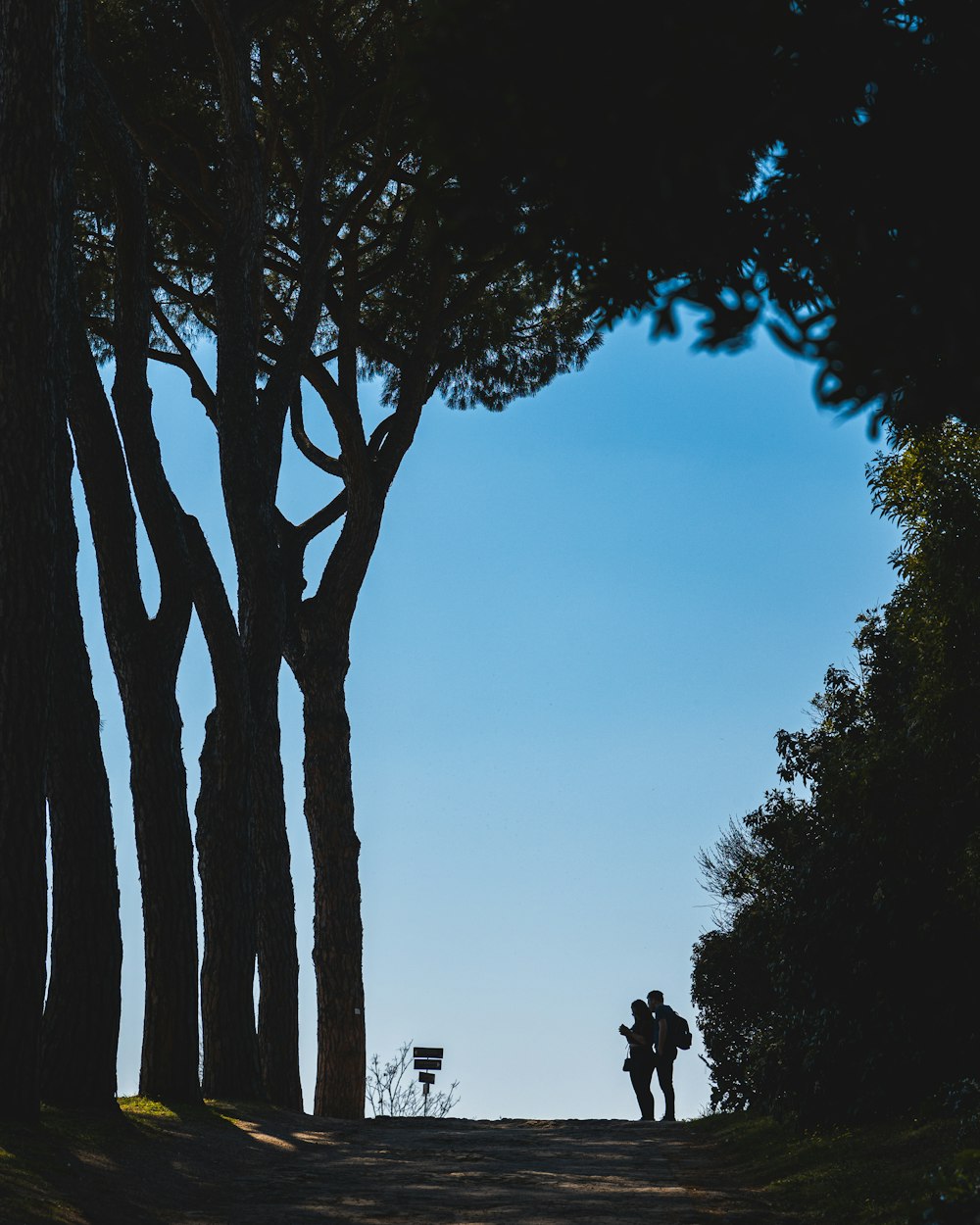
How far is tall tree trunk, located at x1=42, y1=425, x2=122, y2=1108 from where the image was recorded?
10.3 metres

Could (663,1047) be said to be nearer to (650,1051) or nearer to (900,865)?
(650,1051)

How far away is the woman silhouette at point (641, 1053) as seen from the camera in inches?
657

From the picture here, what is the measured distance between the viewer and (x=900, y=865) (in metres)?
11.3

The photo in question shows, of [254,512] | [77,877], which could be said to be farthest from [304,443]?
[77,877]

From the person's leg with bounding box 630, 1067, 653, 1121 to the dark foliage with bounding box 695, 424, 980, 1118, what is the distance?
3.84 m

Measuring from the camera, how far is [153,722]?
12.2 metres

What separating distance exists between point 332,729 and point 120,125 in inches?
305

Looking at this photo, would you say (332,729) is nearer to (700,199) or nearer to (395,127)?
(395,127)

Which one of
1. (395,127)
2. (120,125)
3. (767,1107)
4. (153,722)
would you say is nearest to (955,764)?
(767,1107)

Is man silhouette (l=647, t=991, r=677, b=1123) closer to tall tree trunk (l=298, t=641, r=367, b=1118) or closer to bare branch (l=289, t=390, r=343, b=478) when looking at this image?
tall tree trunk (l=298, t=641, r=367, b=1118)

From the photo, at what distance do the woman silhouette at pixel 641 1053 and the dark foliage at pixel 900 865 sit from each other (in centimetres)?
353

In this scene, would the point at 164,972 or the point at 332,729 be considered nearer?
the point at 164,972

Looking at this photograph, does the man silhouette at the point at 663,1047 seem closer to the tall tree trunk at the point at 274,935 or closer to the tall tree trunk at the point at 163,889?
the tall tree trunk at the point at 274,935

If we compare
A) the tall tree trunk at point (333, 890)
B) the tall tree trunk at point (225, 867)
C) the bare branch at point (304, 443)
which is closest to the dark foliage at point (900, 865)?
the tall tree trunk at point (225, 867)
